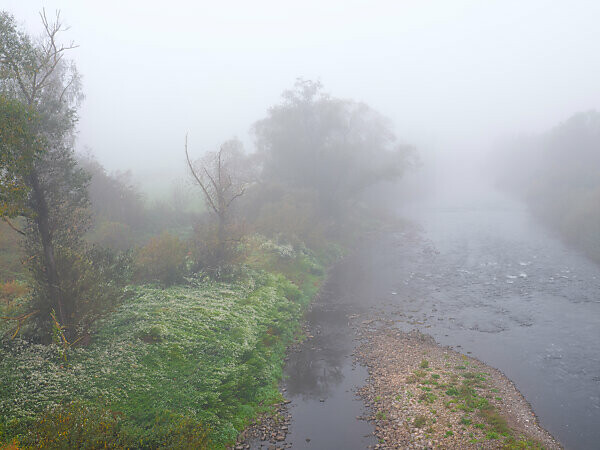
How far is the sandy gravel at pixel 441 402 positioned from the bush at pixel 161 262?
13268 millimetres

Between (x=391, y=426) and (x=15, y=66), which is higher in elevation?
(x=15, y=66)

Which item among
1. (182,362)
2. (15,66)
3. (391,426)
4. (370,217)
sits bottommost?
(391,426)

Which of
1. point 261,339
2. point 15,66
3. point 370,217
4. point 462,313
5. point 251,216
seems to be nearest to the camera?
point 15,66

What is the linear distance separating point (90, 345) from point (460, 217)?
5963cm

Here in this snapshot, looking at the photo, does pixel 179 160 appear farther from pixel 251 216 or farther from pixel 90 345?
pixel 90 345

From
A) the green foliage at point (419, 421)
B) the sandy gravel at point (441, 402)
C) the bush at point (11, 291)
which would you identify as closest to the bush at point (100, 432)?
the sandy gravel at point (441, 402)

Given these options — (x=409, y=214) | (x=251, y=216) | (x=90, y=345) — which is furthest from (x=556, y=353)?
(x=409, y=214)

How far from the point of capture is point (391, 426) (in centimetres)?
1455

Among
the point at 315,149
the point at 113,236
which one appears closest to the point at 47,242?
the point at 113,236

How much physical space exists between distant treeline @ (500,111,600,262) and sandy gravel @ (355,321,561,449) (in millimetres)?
25621

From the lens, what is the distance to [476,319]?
24.5 meters

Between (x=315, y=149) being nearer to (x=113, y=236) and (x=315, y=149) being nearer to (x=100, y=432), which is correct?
(x=113, y=236)

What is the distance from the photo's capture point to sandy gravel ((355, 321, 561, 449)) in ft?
44.4

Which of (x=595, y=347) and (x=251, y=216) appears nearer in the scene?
(x=595, y=347)
